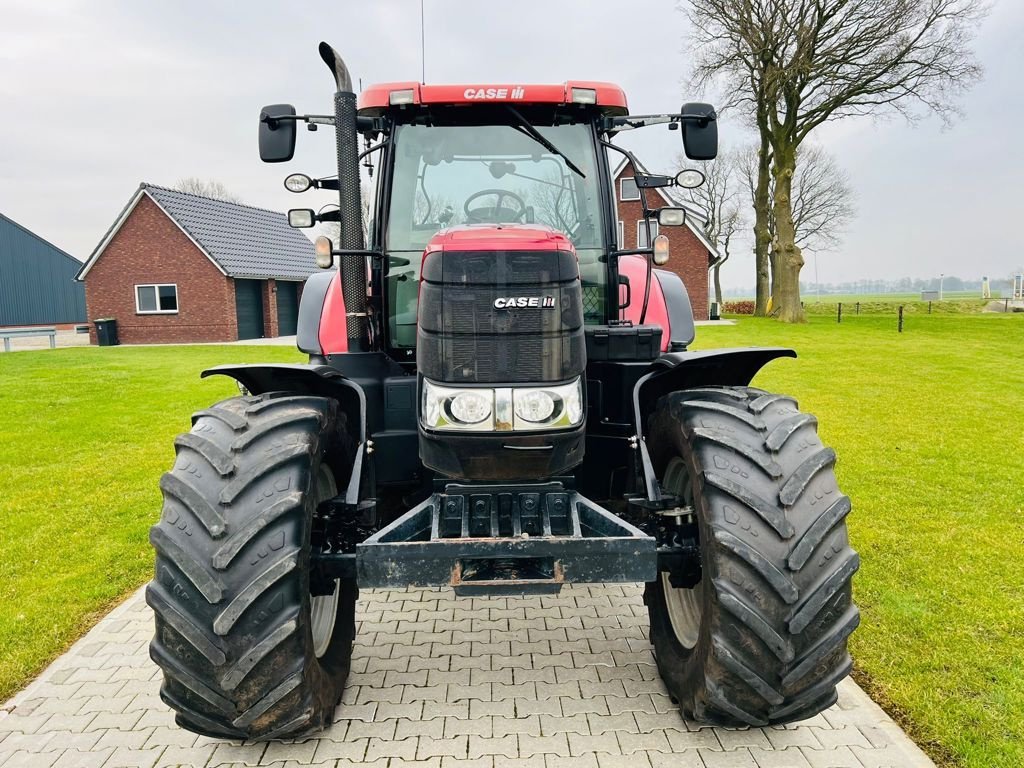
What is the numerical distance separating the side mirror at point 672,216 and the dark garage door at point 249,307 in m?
24.6

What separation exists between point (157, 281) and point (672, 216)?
2618 centimetres

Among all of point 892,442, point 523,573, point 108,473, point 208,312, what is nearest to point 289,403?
point 523,573

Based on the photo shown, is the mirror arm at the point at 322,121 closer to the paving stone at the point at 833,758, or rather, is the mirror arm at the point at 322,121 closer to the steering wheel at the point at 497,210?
the steering wheel at the point at 497,210

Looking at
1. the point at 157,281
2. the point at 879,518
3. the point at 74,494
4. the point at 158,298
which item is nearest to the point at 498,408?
the point at 879,518

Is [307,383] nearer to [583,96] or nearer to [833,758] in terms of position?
[583,96]

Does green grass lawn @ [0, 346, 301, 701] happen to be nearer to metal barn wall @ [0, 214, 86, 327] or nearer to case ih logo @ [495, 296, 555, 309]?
case ih logo @ [495, 296, 555, 309]

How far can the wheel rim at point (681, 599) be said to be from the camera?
114 inches

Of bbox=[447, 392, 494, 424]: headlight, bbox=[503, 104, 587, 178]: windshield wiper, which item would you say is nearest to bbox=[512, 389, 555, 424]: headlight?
bbox=[447, 392, 494, 424]: headlight

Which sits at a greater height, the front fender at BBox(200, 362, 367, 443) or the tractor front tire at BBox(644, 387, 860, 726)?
the front fender at BBox(200, 362, 367, 443)

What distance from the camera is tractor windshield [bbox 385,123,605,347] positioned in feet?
11.5

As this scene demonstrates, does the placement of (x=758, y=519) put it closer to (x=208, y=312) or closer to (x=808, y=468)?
(x=808, y=468)

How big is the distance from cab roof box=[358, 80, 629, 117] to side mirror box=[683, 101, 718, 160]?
0.34m

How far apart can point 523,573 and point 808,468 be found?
103cm

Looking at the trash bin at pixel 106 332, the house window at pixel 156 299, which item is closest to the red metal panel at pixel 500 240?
the house window at pixel 156 299
